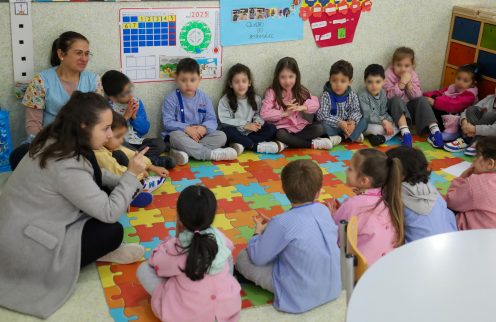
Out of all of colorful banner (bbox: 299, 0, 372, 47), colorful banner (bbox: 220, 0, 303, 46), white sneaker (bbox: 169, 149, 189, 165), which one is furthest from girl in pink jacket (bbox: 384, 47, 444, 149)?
white sneaker (bbox: 169, 149, 189, 165)

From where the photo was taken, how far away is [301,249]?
8.37ft

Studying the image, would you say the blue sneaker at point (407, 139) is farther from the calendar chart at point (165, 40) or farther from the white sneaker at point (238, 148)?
the calendar chart at point (165, 40)

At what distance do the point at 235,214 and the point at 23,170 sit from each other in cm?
124

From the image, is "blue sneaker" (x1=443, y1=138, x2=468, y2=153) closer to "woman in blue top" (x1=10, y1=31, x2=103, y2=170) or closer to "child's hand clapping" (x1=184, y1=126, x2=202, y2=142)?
"child's hand clapping" (x1=184, y1=126, x2=202, y2=142)

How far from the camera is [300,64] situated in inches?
185

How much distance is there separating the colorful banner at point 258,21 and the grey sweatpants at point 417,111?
2.95 feet

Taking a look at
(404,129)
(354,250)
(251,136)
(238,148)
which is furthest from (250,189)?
(354,250)

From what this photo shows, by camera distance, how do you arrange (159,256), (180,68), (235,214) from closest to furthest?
1. (159,256)
2. (235,214)
3. (180,68)

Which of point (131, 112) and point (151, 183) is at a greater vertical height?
point (131, 112)

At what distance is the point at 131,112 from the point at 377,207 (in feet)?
6.24

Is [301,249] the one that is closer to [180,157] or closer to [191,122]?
[180,157]

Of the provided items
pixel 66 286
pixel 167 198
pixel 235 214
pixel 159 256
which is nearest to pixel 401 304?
pixel 159 256

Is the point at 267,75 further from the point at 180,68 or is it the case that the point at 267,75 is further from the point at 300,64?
the point at 180,68

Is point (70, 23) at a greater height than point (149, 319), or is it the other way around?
point (70, 23)
